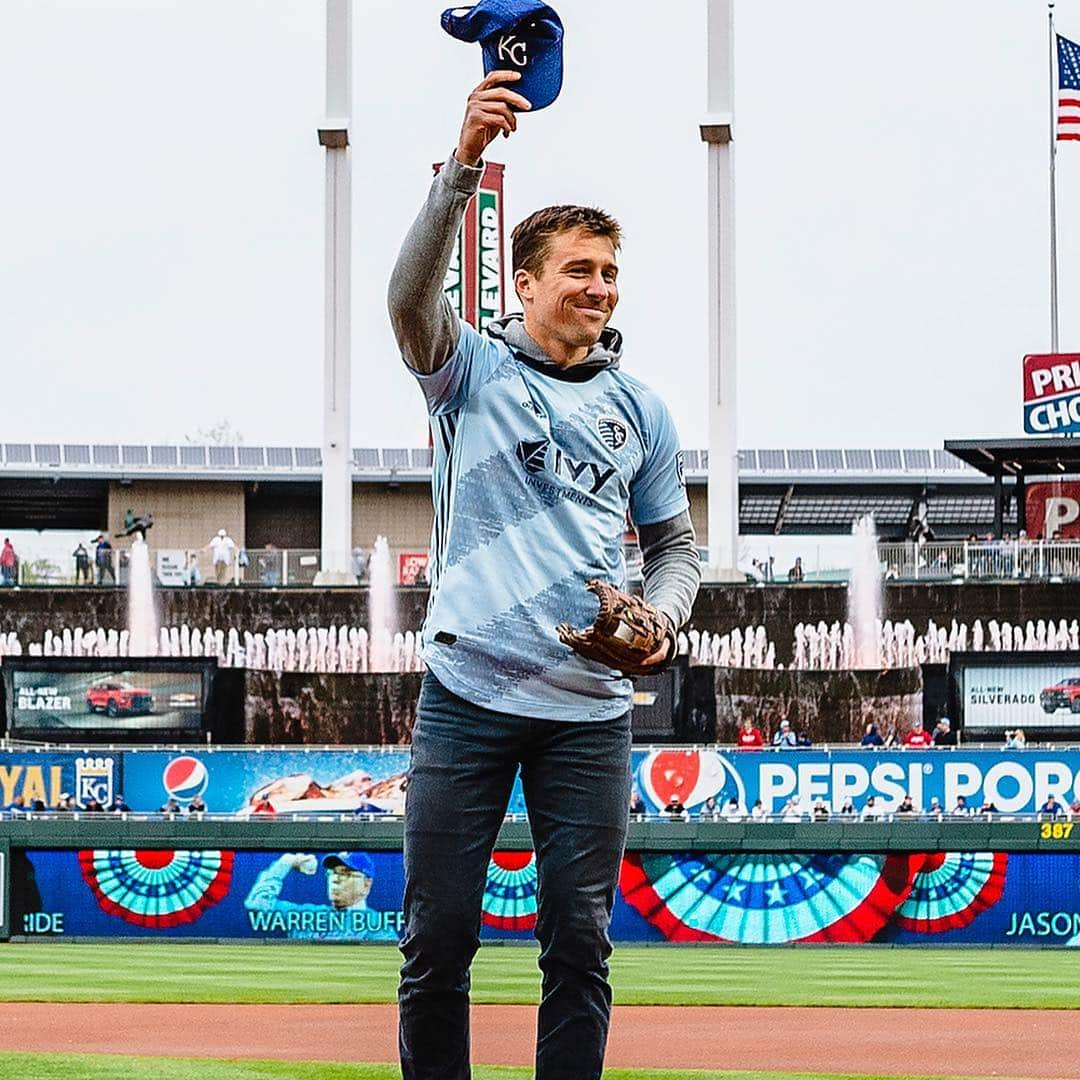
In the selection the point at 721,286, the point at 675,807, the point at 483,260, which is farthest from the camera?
the point at 483,260

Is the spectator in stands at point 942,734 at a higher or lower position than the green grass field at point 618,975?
higher

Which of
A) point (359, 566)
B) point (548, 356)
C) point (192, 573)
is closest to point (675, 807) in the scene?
point (359, 566)

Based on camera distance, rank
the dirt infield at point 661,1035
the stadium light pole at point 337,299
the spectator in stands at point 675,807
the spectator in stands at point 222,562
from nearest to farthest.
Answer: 1. the dirt infield at point 661,1035
2. the spectator in stands at point 675,807
3. the spectator in stands at point 222,562
4. the stadium light pole at point 337,299

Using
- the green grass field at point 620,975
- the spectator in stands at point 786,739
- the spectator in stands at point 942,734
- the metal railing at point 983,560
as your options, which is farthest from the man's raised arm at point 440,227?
the metal railing at point 983,560

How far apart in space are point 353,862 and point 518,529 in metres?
17.5

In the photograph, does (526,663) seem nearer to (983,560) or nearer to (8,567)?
(983,560)

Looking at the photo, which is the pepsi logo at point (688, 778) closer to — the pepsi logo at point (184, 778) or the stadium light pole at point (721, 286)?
the pepsi logo at point (184, 778)

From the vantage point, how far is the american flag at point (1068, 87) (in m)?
38.2

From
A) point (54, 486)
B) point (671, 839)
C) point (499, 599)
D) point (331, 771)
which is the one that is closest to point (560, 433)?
point (499, 599)

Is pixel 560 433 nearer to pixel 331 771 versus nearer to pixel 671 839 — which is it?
pixel 671 839

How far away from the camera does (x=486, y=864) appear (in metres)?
4.58

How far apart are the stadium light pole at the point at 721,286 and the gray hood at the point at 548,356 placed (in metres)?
31.2

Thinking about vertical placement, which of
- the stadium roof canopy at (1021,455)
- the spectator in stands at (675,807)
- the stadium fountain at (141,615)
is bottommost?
the spectator in stands at (675,807)

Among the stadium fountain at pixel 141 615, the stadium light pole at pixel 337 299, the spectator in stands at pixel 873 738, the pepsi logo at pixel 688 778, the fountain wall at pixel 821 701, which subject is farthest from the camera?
the stadium light pole at pixel 337 299
